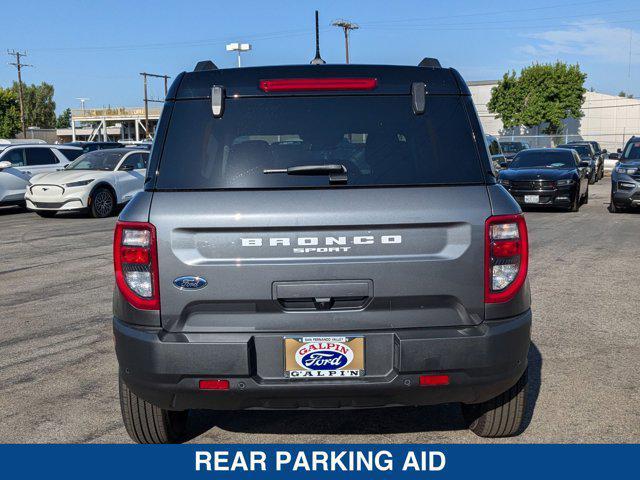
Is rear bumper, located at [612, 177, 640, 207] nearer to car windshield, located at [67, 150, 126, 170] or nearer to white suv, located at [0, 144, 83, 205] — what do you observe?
car windshield, located at [67, 150, 126, 170]

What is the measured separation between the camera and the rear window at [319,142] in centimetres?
325

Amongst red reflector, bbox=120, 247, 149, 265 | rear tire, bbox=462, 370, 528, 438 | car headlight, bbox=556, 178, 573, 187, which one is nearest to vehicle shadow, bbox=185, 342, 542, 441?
rear tire, bbox=462, 370, 528, 438

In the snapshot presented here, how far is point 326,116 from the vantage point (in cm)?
339

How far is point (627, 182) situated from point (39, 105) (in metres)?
115

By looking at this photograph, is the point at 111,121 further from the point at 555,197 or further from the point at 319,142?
the point at 319,142

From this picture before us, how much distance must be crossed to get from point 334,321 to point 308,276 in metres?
0.23

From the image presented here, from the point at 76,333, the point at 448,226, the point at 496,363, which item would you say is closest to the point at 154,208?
the point at 448,226

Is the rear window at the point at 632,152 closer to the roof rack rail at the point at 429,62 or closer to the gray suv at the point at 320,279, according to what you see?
the roof rack rail at the point at 429,62

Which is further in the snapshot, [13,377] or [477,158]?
[13,377]

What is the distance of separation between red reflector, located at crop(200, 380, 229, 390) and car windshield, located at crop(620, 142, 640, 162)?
15.7 m

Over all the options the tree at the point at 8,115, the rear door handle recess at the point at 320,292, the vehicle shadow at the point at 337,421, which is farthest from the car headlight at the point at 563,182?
the tree at the point at 8,115

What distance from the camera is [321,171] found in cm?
322

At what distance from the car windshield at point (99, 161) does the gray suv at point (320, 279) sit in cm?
1490

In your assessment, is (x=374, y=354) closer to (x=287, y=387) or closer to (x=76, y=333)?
(x=287, y=387)
